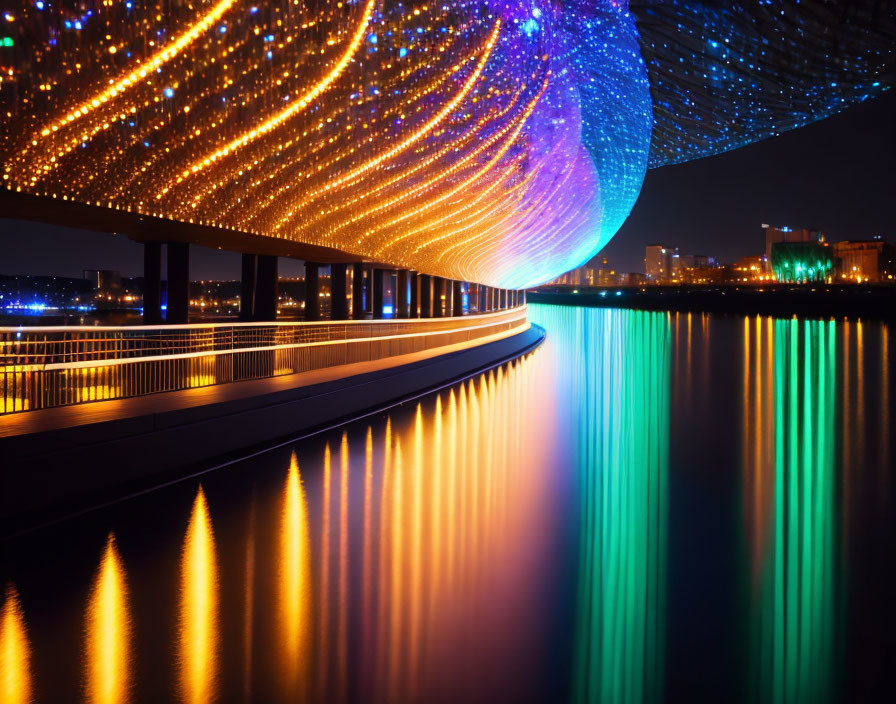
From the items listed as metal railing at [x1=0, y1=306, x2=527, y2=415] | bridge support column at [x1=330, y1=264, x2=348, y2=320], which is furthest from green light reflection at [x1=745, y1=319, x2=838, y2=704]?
bridge support column at [x1=330, y1=264, x2=348, y2=320]

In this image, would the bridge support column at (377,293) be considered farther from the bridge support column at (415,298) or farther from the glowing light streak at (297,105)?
the glowing light streak at (297,105)

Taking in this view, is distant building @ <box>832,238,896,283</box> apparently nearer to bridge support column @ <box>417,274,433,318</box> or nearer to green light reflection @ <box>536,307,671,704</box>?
bridge support column @ <box>417,274,433,318</box>

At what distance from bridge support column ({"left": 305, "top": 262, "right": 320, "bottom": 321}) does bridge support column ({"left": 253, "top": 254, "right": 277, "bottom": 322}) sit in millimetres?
5804

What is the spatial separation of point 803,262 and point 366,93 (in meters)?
138

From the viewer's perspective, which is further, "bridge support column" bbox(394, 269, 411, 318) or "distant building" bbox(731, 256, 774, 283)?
"distant building" bbox(731, 256, 774, 283)

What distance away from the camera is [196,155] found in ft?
30.0

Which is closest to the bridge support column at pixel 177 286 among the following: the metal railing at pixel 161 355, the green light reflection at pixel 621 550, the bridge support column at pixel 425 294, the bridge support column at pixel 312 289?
the metal railing at pixel 161 355

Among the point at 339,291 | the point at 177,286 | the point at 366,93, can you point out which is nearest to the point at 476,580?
the point at 366,93

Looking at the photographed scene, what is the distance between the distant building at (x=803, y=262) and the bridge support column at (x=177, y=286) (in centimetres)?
12323

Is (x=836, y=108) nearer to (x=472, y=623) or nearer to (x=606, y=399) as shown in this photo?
(x=606, y=399)

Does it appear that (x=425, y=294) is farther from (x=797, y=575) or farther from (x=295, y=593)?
(x=295, y=593)

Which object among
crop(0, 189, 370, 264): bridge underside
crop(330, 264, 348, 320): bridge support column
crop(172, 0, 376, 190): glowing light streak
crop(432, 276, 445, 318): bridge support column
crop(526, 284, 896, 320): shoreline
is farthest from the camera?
crop(526, 284, 896, 320): shoreline

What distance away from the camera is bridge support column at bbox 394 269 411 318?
1409 inches

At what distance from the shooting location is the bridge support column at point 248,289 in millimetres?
23156
